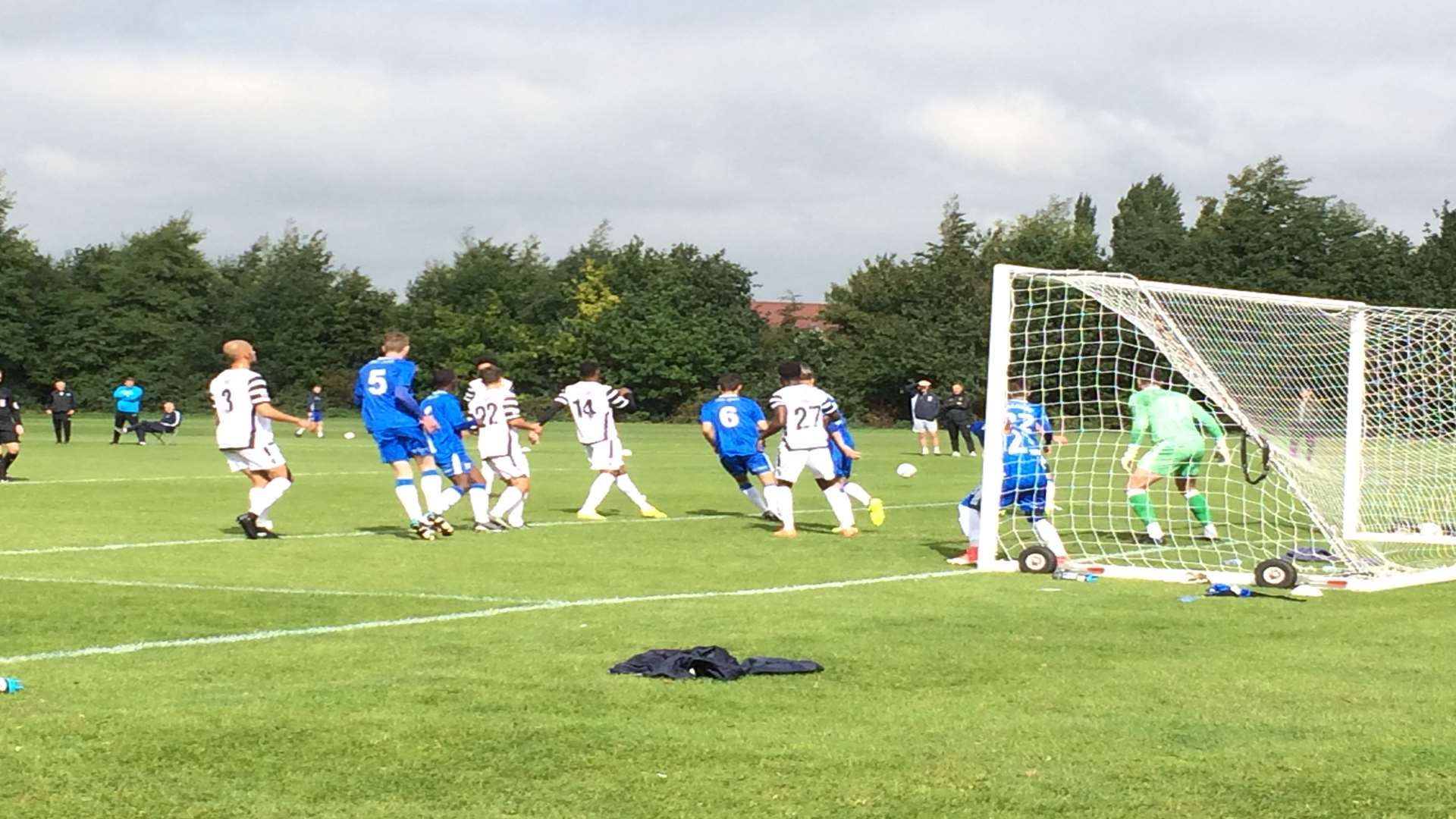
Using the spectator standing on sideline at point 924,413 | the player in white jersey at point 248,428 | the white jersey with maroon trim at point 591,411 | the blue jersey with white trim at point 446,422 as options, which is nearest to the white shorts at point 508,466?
the blue jersey with white trim at point 446,422

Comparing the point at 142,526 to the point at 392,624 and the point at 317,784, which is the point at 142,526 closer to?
the point at 392,624

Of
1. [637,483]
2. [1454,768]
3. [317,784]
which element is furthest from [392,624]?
[637,483]

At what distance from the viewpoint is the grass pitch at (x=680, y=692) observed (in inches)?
215

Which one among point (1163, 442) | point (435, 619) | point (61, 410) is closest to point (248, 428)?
point (435, 619)

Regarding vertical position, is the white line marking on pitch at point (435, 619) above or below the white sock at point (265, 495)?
below

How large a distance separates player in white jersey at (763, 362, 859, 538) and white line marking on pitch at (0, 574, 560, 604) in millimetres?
5404

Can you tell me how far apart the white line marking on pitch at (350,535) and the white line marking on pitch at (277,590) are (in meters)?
2.06

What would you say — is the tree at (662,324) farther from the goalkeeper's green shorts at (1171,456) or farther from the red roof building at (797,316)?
the goalkeeper's green shorts at (1171,456)

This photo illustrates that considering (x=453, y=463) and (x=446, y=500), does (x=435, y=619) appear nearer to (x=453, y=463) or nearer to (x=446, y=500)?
(x=446, y=500)

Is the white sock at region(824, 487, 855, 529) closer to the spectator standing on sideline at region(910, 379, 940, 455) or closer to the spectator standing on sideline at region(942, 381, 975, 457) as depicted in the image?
the spectator standing on sideline at region(942, 381, 975, 457)

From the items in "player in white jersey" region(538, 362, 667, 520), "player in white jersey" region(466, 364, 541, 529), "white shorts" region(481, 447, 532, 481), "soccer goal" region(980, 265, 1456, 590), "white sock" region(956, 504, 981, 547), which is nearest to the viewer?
"soccer goal" region(980, 265, 1456, 590)

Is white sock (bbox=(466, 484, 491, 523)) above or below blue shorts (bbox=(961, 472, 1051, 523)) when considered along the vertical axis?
below

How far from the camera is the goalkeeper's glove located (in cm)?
1505

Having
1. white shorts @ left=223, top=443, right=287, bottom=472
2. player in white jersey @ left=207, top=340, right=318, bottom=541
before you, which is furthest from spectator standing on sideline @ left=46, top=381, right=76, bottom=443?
player in white jersey @ left=207, top=340, right=318, bottom=541
